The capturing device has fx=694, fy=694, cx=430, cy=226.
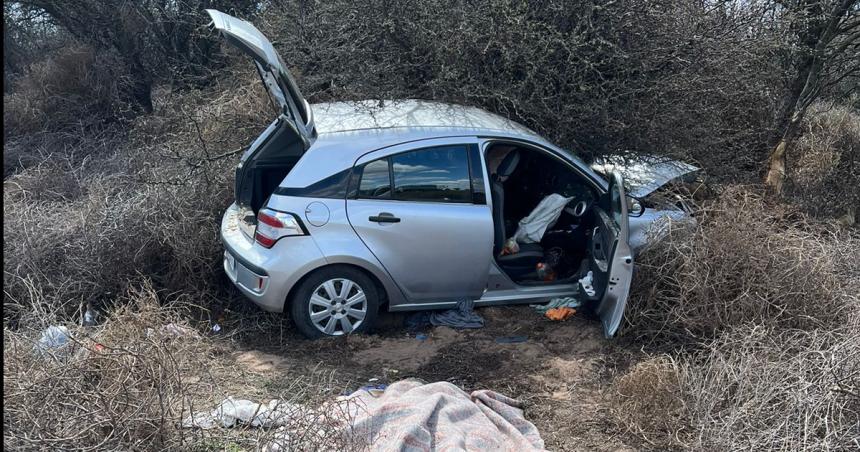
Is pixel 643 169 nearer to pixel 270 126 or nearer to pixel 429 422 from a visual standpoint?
pixel 270 126

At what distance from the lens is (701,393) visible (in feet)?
13.0

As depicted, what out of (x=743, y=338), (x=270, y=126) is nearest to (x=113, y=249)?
(x=270, y=126)

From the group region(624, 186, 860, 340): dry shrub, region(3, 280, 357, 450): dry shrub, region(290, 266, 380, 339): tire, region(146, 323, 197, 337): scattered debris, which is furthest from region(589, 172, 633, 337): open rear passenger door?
region(146, 323, 197, 337): scattered debris

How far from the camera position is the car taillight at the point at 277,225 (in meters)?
5.07

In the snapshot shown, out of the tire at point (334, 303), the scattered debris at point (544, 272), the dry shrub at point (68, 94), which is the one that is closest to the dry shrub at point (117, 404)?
the tire at point (334, 303)

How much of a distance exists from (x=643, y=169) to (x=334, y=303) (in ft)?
10.8

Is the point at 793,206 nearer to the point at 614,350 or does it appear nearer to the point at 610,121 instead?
the point at 610,121

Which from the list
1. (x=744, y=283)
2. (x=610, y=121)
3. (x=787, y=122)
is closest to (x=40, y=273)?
(x=610, y=121)

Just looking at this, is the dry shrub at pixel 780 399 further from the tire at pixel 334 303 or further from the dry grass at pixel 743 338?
the tire at pixel 334 303

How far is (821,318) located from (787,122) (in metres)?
5.14

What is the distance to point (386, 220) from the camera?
520cm

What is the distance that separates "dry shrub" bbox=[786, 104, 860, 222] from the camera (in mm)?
8477

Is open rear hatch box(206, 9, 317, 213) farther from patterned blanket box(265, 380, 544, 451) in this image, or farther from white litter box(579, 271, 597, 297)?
white litter box(579, 271, 597, 297)

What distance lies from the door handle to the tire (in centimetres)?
42
